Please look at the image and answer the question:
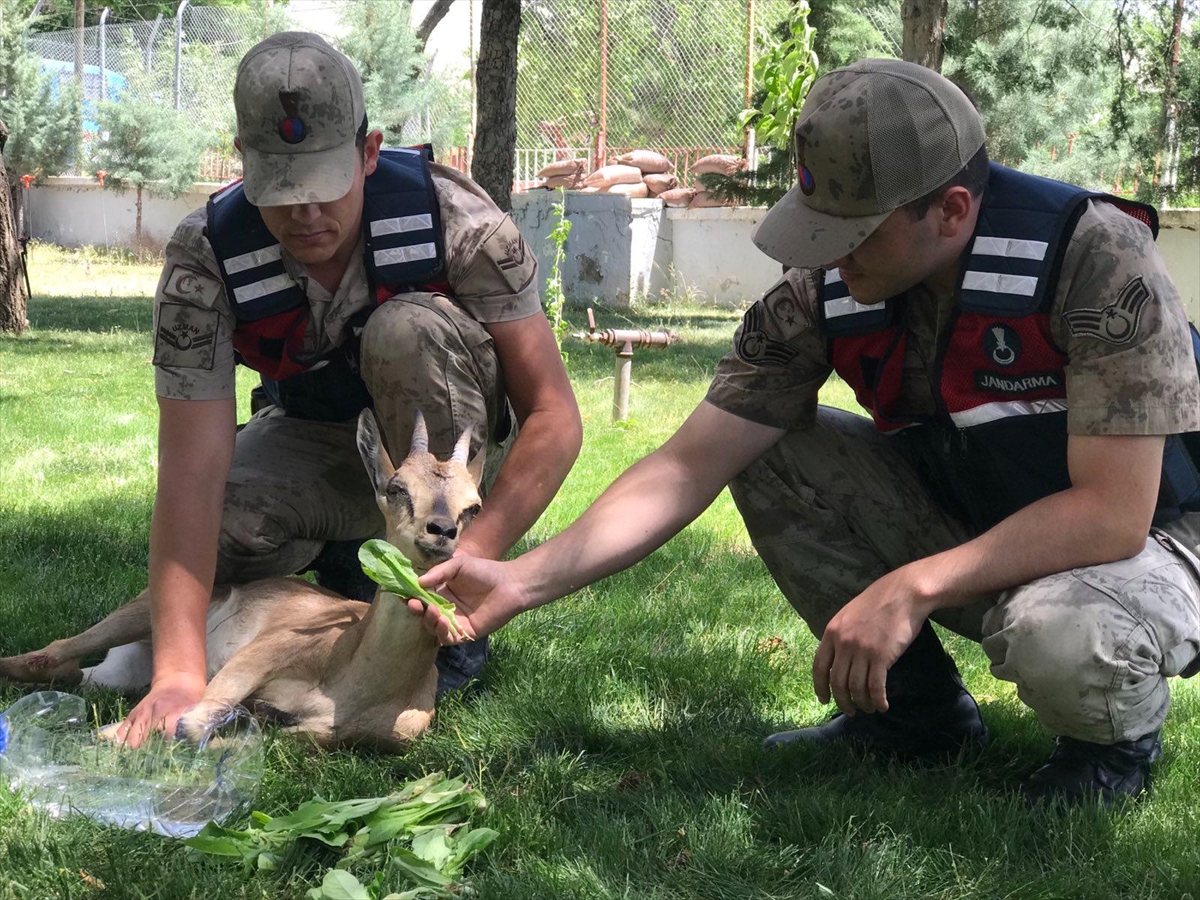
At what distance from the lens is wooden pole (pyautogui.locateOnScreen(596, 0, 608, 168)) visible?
21000mm

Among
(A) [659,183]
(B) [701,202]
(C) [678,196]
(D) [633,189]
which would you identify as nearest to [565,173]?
(A) [659,183]

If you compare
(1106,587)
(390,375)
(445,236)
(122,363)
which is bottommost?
(122,363)

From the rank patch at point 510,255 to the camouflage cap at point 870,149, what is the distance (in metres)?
1.08

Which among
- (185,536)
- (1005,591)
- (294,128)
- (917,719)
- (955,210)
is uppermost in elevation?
(294,128)

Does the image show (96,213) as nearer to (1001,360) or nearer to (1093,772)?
(1001,360)

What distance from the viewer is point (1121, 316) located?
121 inches

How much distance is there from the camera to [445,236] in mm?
4074

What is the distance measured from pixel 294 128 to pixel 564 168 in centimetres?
1928

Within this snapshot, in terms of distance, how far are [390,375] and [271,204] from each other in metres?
0.61

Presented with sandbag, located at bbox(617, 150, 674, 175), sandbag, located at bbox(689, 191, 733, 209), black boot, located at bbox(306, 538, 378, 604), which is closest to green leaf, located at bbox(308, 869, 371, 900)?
black boot, located at bbox(306, 538, 378, 604)

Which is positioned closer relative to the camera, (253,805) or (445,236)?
(253,805)

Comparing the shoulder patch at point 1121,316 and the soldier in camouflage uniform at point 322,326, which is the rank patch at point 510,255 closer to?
the soldier in camouflage uniform at point 322,326

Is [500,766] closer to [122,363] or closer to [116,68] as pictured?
[122,363]

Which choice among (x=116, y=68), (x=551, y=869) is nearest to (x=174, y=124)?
(x=116, y=68)
